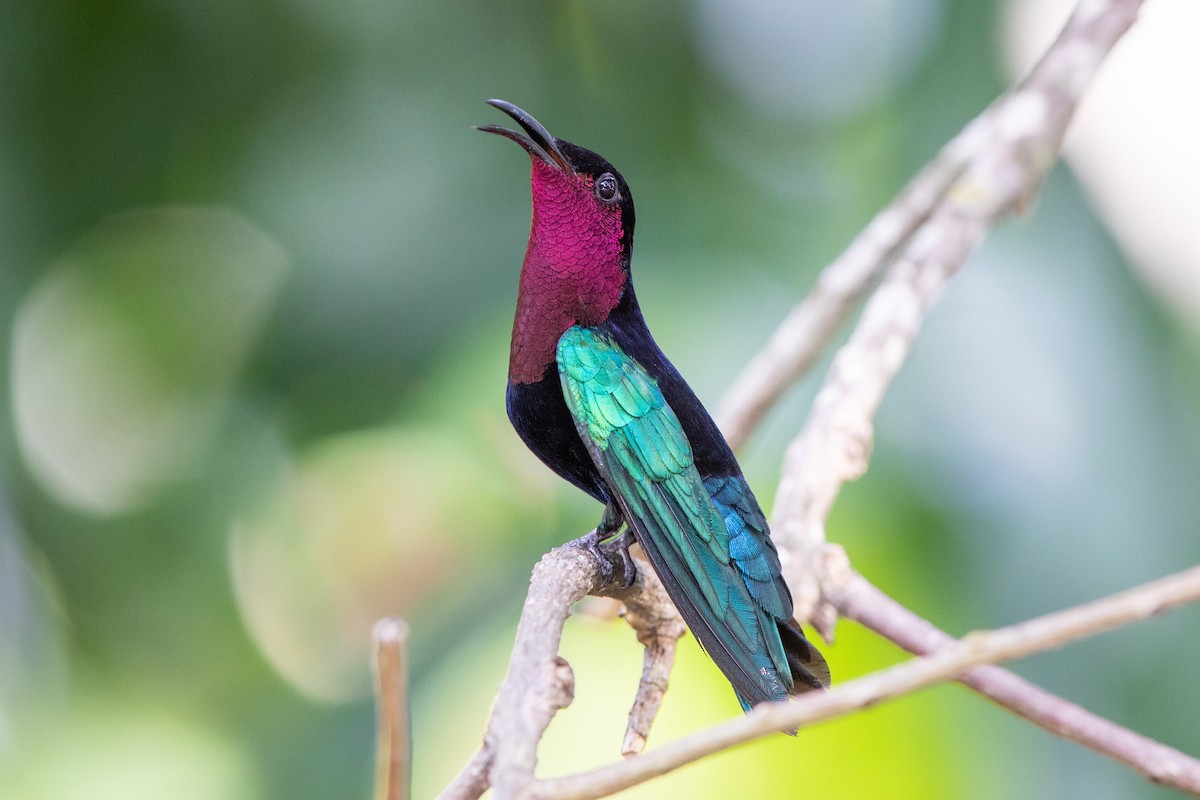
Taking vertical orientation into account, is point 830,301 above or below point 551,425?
above

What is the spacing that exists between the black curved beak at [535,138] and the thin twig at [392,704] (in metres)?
0.65

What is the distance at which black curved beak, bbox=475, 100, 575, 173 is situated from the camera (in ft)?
3.22

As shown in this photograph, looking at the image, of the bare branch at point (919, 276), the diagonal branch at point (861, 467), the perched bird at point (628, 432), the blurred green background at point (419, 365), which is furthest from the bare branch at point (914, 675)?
the blurred green background at point (419, 365)

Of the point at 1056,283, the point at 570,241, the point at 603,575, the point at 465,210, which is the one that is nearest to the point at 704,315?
the point at 1056,283

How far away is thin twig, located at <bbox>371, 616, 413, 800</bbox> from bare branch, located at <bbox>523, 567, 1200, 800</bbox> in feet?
0.28

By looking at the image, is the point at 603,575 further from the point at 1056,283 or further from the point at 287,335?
the point at 287,335

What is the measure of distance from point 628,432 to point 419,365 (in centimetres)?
206

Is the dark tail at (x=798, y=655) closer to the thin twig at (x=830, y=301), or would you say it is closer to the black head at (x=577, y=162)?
the black head at (x=577, y=162)

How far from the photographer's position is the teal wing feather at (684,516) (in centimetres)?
83

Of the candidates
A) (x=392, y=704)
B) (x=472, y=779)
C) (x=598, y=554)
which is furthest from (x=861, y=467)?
(x=392, y=704)

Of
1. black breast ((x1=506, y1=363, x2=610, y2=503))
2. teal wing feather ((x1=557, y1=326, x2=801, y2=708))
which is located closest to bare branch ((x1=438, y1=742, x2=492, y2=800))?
teal wing feather ((x1=557, y1=326, x2=801, y2=708))

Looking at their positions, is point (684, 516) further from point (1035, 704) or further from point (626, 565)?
point (1035, 704)

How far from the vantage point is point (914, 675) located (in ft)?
1.52

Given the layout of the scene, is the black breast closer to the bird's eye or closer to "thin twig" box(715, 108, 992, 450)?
the bird's eye
